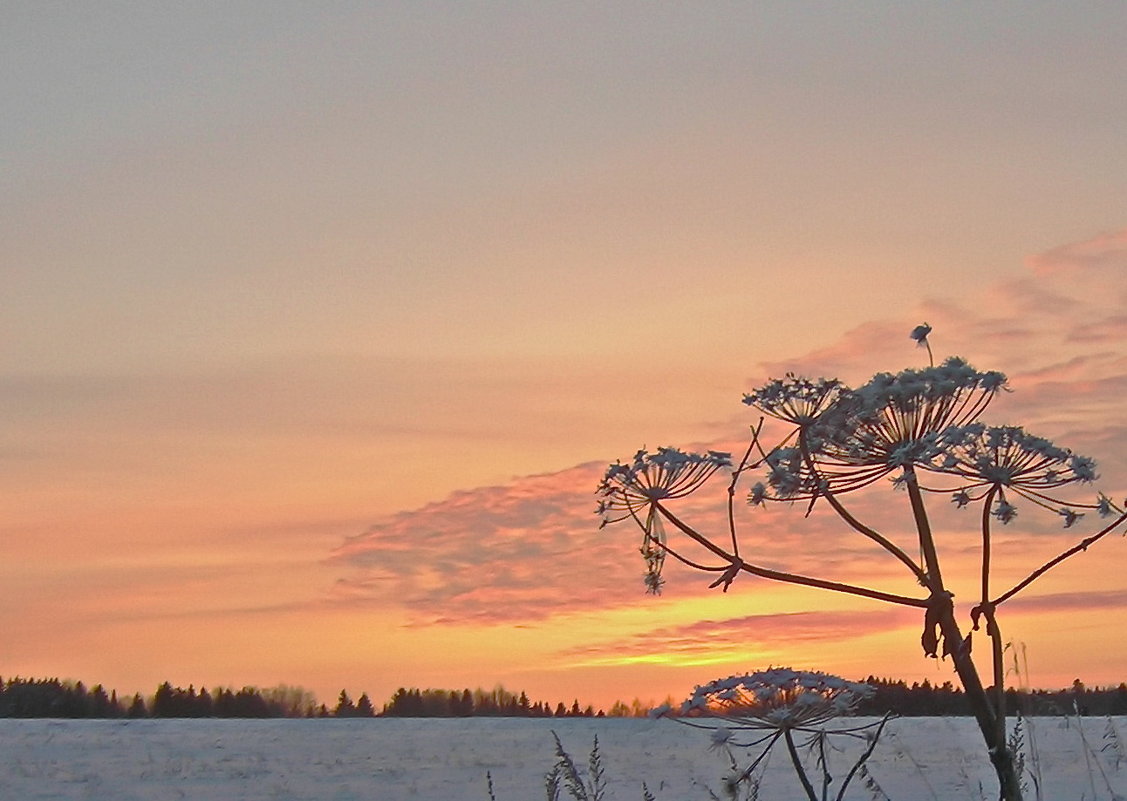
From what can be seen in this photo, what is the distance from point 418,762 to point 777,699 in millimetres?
25011

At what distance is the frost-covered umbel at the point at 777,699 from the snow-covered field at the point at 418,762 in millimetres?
11490

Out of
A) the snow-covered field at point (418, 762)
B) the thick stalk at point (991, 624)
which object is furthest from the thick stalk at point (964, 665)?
the snow-covered field at point (418, 762)

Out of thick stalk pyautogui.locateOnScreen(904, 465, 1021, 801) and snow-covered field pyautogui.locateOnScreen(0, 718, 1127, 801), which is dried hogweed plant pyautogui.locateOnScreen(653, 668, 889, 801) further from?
snow-covered field pyautogui.locateOnScreen(0, 718, 1127, 801)

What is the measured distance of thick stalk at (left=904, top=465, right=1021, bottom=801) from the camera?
6.42 meters

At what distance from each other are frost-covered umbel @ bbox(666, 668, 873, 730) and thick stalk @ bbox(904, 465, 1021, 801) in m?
0.49

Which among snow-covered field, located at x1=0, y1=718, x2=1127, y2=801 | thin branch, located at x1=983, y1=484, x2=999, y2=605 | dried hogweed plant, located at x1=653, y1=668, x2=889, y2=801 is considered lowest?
snow-covered field, located at x1=0, y1=718, x2=1127, y2=801

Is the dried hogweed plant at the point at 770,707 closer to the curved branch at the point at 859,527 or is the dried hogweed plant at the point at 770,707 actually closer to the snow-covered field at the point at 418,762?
the curved branch at the point at 859,527

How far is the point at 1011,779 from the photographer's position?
6.39m

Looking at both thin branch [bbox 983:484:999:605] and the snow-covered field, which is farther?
the snow-covered field

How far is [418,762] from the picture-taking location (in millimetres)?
30406

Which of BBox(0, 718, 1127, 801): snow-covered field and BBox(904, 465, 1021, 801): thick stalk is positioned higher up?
BBox(904, 465, 1021, 801): thick stalk

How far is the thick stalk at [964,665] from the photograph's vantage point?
642 centimetres

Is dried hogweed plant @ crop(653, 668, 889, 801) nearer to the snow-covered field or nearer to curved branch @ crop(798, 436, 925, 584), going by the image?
curved branch @ crop(798, 436, 925, 584)

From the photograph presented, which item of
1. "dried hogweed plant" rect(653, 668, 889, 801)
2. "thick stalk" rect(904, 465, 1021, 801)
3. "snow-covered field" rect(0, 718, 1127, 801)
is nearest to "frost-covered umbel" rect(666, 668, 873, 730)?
"dried hogweed plant" rect(653, 668, 889, 801)
